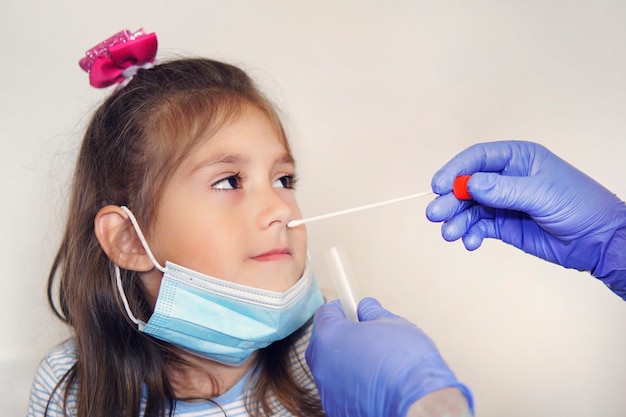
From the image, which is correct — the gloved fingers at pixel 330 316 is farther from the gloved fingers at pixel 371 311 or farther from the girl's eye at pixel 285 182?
the girl's eye at pixel 285 182

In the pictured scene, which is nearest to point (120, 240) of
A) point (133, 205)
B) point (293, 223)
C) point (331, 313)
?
point (133, 205)

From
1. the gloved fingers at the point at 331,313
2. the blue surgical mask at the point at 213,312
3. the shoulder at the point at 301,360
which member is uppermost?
the gloved fingers at the point at 331,313

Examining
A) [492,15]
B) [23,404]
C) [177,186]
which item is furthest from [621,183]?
[23,404]

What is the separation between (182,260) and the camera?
1186mm

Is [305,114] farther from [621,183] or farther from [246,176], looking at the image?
A: [621,183]

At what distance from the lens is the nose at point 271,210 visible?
117 centimetres

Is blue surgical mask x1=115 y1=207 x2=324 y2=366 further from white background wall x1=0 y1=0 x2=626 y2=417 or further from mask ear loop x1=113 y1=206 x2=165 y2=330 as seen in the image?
white background wall x1=0 y1=0 x2=626 y2=417

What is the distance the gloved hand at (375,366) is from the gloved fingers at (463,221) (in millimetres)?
262

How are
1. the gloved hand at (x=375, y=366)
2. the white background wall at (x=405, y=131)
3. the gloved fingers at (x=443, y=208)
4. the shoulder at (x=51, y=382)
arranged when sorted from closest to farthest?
1. the gloved hand at (x=375, y=366)
2. the gloved fingers at (x=443, y=208)
3. the shoulder at (x=51, y=382)
4. the white background wall at (x=405, y=131)

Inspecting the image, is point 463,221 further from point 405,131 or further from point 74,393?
point 74,393

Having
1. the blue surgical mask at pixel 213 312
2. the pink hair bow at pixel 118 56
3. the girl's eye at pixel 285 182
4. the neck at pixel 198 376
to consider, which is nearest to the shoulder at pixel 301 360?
the neck at pixel 198 376

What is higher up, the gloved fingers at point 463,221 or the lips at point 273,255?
the gloved fingers at point 463,221

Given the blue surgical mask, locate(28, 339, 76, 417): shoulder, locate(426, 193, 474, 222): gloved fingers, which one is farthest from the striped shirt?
locate(426, 193, 474, 222): gloved fingers

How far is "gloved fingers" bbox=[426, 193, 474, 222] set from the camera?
1155 millimetres
